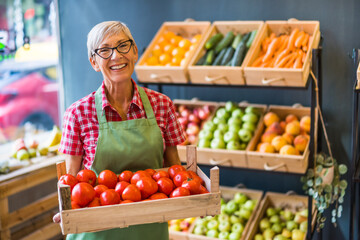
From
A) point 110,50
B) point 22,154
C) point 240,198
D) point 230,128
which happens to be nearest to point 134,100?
point 110,50

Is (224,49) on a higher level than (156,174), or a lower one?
higher

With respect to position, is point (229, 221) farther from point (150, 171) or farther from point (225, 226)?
point (150, 171)

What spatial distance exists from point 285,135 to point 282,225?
64cm

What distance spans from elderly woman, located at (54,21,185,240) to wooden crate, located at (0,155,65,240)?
143 centimetres

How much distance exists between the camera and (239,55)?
312 centimetres

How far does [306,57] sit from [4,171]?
88.1 inches

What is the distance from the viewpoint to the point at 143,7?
155 inches

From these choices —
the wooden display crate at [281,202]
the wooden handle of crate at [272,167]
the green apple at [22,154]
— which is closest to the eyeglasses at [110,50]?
the wooden handle of crate at [272,167]

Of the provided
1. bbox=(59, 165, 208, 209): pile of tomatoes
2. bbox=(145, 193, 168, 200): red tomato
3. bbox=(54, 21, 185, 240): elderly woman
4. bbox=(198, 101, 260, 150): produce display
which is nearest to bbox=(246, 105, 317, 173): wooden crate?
bbox=(198, 101, 260, 150): produce display

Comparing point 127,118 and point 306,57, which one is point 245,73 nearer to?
point 306,57

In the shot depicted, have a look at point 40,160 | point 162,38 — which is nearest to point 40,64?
point 40,160

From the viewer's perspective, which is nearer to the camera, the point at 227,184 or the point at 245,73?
the point at 245,73

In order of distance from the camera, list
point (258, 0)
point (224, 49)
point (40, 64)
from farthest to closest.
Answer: point (40, 64)
point (258, 0)
point (224, 49)

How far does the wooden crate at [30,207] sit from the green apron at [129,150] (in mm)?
1432
